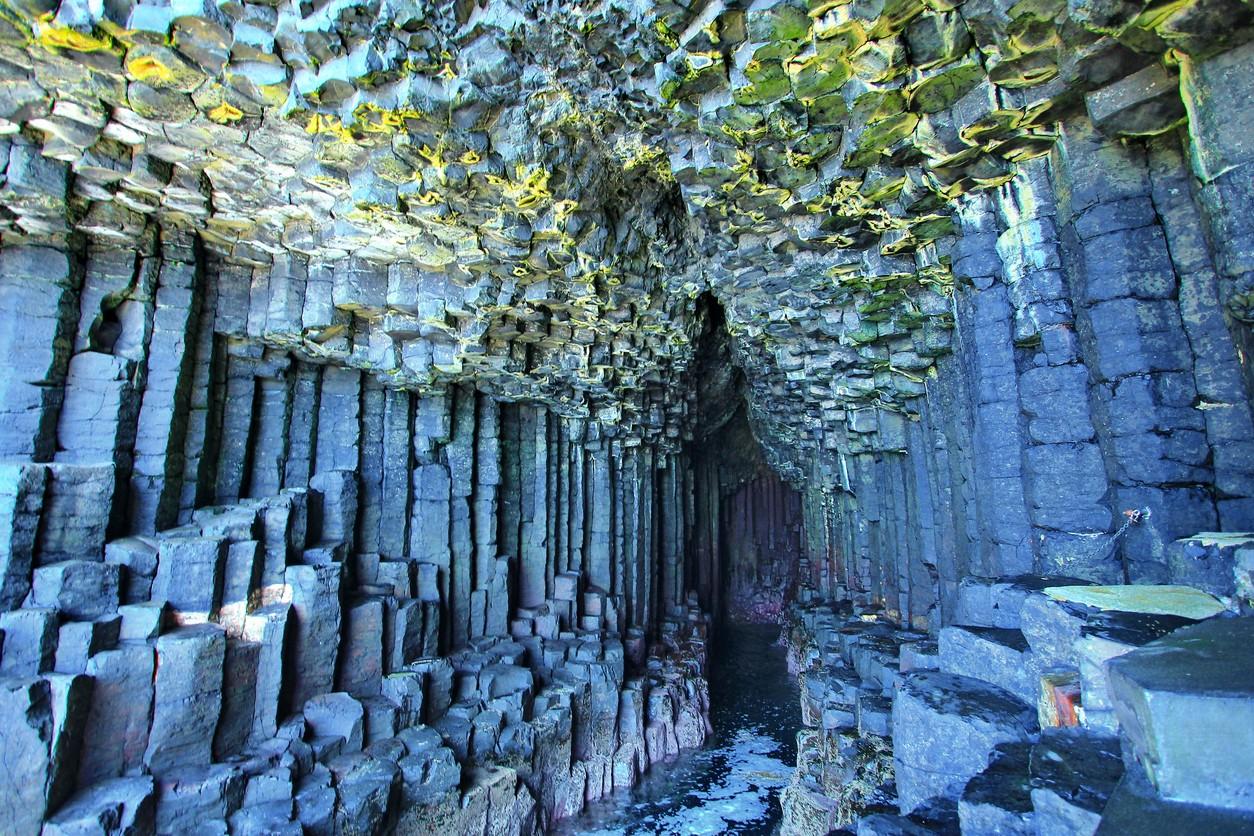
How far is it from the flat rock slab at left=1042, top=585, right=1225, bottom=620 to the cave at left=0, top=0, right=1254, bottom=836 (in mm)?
35

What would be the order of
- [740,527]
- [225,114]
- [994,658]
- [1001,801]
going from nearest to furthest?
[1001,801], [994,658], [225,114], [740,527]

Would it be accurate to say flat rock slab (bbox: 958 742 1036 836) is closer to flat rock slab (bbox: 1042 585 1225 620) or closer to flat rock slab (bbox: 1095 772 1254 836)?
flat rock slab (bbox: 1095 772 1254 836)

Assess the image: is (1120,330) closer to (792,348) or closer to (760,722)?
(792,348)

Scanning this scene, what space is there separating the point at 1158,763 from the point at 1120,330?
3.48m

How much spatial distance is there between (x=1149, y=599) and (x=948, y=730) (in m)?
1.38

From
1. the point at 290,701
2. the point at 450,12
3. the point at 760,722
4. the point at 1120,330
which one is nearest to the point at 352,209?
the point at 450,12

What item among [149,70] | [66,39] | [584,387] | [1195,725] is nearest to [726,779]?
[584,387]

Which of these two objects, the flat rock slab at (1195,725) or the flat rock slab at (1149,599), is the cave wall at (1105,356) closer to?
the flat rock slab at (1149,599)

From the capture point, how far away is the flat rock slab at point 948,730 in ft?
11.6

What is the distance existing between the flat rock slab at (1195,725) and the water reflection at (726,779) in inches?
322

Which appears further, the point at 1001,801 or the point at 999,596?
the point at 999,596

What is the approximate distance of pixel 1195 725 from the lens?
1795mm

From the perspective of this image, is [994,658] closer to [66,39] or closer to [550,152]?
[550,152]

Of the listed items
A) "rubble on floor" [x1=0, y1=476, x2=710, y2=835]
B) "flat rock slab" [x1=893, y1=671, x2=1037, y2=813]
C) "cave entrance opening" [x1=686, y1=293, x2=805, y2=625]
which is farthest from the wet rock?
"cave entrance opening" [x1=686, y1=293, x2=805, y2=625]
